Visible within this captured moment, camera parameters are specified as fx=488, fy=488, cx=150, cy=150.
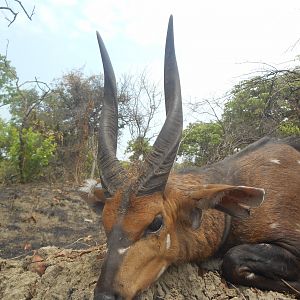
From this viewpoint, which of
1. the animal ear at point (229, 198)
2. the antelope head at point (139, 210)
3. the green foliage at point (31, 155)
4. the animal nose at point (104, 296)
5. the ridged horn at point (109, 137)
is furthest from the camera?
the green foliage at point (31, 155)

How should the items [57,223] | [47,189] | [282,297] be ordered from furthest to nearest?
[47,189] < [57,223] < [282,297]

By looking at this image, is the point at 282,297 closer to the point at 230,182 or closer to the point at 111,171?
the point at 230,182

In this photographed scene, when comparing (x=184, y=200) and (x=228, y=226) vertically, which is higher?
(x=184, y=200)

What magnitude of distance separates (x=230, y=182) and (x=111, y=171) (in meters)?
1.34

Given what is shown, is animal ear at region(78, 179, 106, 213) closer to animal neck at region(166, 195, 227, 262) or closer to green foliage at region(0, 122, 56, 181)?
animal neck at region(166, 195, 227, 262)

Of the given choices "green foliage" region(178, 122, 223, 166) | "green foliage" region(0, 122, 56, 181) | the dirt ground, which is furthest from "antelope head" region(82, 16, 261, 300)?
"green foliage" region(178, 122, 223, 166)

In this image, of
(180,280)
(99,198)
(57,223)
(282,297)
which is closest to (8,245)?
(57,223)

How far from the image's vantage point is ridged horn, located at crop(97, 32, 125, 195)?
4.19 metres

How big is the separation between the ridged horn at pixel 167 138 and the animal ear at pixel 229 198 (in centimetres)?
35

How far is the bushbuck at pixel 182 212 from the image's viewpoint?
12.3 feet

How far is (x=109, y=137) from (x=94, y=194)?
0.66 m

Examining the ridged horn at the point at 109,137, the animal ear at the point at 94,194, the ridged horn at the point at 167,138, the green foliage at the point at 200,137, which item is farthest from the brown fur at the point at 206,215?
the green foliage at the point at 200,137

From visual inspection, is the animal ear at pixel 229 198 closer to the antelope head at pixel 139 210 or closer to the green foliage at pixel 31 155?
the antelope head at pixel 139 210

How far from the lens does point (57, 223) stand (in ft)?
38.0
